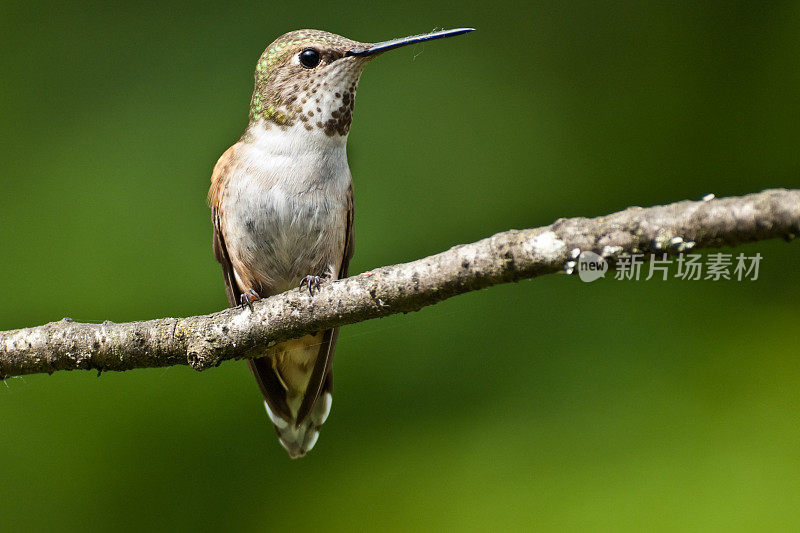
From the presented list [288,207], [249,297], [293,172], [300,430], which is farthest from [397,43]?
[300,430]

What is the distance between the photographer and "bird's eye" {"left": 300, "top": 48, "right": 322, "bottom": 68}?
2.91m

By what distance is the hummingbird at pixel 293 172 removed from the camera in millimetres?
2863

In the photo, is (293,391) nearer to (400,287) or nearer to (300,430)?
(300,430)

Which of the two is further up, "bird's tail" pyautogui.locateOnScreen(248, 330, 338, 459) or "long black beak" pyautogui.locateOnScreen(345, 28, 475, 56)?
"long black beak" pyautogui.locateOnScreen(345, 28, 475, 56)

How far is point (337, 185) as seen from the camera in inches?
115

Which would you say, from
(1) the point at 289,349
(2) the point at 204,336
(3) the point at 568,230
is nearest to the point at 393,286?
(3) the point at 568,230

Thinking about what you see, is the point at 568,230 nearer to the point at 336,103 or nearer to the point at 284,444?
the point at 336,103

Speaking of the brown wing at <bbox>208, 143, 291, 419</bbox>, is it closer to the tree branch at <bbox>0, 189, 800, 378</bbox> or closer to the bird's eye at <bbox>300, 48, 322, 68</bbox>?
the bird's eye at <bbox>300, 48, 322, 68</bbox>

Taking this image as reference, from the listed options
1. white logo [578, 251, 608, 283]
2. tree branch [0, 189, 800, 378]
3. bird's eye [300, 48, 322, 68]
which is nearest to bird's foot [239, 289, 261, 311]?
tree branch [0, 189, 800, 378]

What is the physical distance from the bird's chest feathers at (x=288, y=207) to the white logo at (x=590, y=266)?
1424 mm

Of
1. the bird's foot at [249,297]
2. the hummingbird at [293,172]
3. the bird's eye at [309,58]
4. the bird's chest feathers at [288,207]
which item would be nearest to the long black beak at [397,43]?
the hummingbird at [293,172]

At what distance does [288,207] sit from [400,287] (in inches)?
41.6

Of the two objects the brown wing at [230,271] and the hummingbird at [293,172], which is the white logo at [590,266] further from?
the brown wing at [230,271]

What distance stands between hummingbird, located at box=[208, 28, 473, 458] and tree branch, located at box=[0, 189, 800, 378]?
532mm
